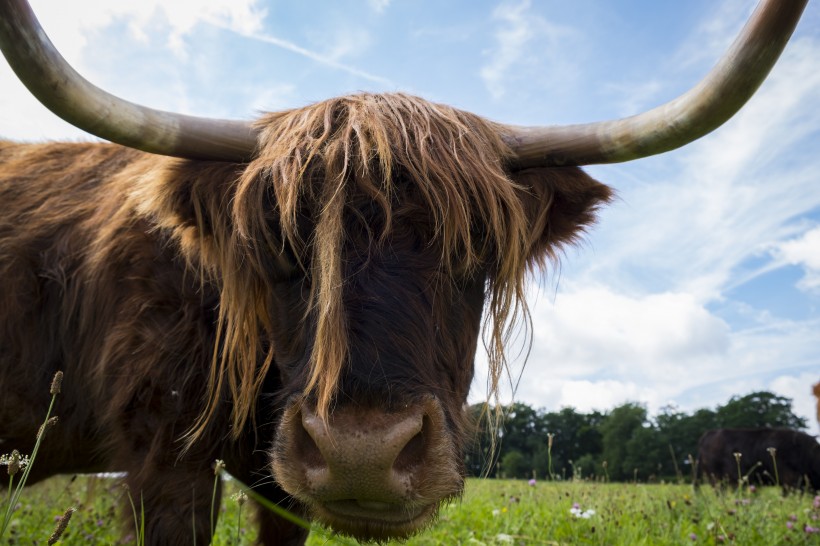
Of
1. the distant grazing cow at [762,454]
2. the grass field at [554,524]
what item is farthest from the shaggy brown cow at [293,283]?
the distant grazing cow at [762,454]

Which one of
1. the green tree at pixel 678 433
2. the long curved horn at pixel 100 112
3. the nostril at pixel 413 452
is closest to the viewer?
the nostril at pixel 413 452

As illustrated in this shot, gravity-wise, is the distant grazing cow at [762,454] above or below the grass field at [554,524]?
above

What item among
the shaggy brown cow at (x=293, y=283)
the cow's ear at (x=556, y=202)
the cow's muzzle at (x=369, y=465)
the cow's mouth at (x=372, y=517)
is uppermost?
the cow's ear at (x=556, y=202)

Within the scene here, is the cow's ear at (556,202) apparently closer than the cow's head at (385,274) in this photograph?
No

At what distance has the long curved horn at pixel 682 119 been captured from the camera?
78.8 inches

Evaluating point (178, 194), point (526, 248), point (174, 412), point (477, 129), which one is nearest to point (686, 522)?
point (526, 248)

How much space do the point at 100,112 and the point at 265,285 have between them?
0.88m

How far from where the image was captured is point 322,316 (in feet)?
6.88

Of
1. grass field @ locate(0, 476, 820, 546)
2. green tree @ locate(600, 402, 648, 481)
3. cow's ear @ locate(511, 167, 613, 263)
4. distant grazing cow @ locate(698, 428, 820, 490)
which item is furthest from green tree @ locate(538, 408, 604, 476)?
cow's ear @ locate(511, 167, 613, 263)

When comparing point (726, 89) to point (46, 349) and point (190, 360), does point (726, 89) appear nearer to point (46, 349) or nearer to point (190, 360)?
point (190, 360)

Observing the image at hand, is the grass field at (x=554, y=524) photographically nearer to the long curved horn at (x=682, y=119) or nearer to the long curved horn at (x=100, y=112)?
the long curved horn at (x=100, y=112)

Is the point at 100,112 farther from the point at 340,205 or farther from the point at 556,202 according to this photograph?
the point at 556,202

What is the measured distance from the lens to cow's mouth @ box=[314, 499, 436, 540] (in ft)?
6.41

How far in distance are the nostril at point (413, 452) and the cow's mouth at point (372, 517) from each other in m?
0.12
